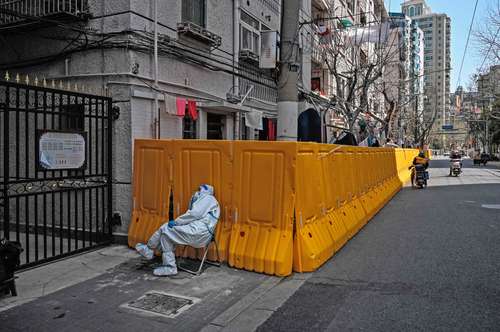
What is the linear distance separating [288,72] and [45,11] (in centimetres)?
505

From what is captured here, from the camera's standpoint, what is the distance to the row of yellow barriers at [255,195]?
20.1 feet

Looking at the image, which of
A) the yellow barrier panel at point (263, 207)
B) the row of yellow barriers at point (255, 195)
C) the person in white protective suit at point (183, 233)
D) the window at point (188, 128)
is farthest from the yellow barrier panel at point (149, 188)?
the window at point (188, 128)

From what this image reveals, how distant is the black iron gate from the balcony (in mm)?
1457

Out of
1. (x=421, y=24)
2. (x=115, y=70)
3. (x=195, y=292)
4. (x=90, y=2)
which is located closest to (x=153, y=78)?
(x=115, y=70)

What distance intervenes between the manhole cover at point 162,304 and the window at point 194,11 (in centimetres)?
679

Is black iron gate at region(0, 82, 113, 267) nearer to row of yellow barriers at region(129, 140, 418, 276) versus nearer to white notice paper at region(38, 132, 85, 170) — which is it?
white notice paper at region(38, 132, 85, 170)

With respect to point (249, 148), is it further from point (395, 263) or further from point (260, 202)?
point (395, 263)

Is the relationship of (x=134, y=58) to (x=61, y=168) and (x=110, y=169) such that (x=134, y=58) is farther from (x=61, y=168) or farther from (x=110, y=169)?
(x=61, y=168)

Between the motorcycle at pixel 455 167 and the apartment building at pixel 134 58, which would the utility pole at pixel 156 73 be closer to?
the apartment building at pixel 134 58

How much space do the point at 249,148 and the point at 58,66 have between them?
4843 millimetres


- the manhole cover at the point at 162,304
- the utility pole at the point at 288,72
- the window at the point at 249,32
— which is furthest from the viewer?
the window at the point at 249,32

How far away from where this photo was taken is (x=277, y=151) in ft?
20.3

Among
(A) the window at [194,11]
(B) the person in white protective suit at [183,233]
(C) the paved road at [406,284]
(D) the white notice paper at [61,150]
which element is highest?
(A) the window at [194,11]

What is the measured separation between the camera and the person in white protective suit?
19.3 feet
